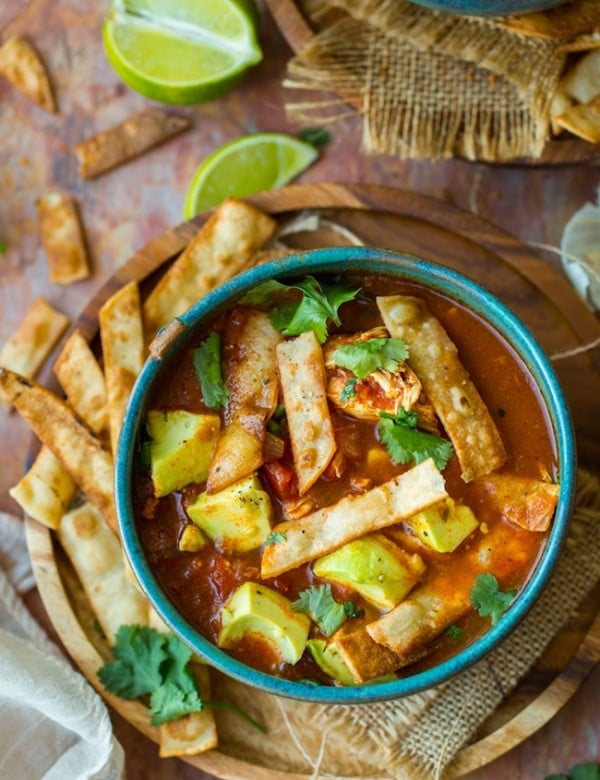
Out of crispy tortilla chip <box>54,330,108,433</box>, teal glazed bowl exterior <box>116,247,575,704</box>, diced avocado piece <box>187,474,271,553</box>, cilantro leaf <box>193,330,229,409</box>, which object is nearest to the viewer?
teal glazed bowl exterior <box>116,247,575,704</box>

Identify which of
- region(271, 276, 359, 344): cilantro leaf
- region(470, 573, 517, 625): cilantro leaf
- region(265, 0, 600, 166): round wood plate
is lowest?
region(470, 573, 517, 625): cilantro leaf

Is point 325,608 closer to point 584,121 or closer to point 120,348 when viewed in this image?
point 120,348

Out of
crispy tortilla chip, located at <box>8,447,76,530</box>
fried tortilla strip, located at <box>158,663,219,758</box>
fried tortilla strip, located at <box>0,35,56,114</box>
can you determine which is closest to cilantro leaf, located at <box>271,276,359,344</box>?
crispy tortilla chip, located at <box>8,447,76,530</box>

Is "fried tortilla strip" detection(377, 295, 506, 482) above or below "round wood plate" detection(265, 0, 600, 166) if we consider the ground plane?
below

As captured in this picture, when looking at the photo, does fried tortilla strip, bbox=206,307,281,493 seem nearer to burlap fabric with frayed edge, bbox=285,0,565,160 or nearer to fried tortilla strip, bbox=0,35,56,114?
burlap fabric with frayed edge, bbox=285,0,565,160

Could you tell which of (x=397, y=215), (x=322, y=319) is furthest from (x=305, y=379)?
(x=397, y=215)

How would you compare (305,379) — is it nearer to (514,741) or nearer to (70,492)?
(70,492)

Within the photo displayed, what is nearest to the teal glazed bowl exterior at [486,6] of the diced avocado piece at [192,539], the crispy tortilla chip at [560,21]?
the crispy tortilla chip at [560,21]

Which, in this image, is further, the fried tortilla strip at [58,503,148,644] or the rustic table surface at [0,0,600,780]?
the rustic table surface at [0,0,600,780]
